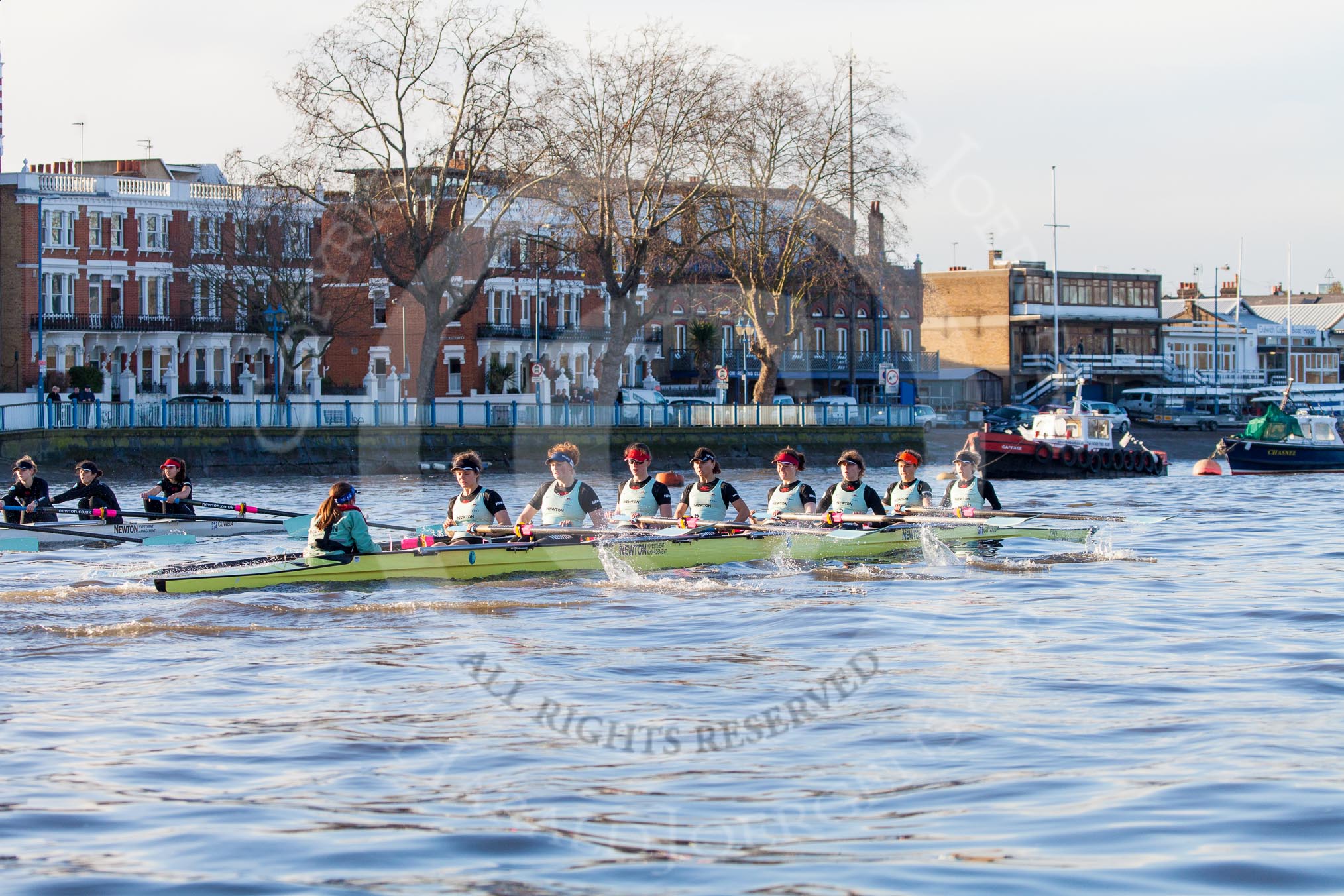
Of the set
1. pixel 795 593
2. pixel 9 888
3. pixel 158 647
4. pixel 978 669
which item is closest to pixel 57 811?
pixel 9 888

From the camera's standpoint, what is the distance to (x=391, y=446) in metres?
45.7

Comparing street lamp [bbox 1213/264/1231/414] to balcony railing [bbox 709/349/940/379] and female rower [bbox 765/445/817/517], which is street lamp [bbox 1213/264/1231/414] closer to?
balcony railing [bbox 709/349/940/379]

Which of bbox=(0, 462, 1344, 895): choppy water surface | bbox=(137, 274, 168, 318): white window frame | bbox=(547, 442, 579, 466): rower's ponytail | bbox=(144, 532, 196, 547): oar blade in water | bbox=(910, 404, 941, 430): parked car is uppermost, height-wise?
bbox=(137, 274, 168, 318): white window frame

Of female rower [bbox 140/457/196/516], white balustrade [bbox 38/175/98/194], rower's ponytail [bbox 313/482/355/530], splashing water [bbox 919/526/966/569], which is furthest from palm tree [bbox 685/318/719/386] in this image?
rower's ponytail [bbox 313/482/355/530]

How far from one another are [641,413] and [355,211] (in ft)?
36.4

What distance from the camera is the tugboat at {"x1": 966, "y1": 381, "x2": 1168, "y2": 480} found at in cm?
4312

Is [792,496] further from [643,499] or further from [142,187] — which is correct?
[142,187]

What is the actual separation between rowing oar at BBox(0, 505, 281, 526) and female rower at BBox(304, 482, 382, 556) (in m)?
5.60

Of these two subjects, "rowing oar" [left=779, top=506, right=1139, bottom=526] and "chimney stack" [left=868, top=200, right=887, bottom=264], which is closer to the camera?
"rowing oar" [left=779, top=506, right=1139, bottom=526]

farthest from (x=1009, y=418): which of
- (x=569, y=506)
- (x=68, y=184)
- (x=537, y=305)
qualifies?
(x=569, y=506)

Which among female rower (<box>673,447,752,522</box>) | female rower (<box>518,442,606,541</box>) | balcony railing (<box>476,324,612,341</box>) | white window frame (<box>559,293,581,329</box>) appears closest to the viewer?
female rower (<box>518,442,606,541</box>)

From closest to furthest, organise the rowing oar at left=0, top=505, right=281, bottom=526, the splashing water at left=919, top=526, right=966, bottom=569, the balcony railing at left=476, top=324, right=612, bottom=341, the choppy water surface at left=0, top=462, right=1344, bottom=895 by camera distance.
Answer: the choppy water surface at left=0, top=462, right=1344, bottom=895, the splashing water at left=919, top=526, right=966, bottom=569, the rowing oar at left=0, top=505, right=281, bottom=526, the balcony railing at left=476, top=324, right=612, bottom=341

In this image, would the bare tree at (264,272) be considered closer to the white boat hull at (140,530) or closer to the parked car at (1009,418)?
the parked car at (1009,418)

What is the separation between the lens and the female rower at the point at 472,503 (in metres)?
16.7
